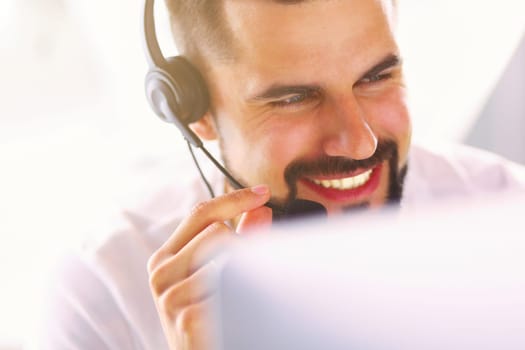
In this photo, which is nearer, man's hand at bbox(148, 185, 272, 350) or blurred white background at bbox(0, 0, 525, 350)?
man's hand at bbox(148, 185, 272, 350)

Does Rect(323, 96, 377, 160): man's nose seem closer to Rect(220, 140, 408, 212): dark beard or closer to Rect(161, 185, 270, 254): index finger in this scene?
Rect(220, 140, 408, 212): dark beard

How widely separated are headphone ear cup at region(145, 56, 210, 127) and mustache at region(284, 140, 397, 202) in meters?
0.15

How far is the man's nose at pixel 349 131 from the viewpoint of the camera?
0.69 m

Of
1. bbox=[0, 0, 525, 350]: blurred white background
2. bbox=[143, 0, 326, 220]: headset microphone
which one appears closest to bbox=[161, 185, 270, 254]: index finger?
bbox=[143, 0, 326, 220]: headset microphone

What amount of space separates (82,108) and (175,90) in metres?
0.35

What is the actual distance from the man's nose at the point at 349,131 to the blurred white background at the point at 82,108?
9.7 inches

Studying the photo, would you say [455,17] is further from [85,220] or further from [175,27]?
[85,220]

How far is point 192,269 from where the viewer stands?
59 cm

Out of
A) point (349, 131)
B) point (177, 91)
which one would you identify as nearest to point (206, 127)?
point (177, 91)

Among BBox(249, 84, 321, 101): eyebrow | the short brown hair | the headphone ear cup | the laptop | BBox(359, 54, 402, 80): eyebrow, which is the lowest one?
the laptop

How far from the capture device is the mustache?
28.5 inches

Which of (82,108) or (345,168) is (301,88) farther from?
(82,108)

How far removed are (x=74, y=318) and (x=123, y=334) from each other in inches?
2.9

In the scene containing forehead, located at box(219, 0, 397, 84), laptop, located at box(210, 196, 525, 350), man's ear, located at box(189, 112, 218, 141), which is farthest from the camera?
man's ear, located at box(189, 112, 218, 141)
